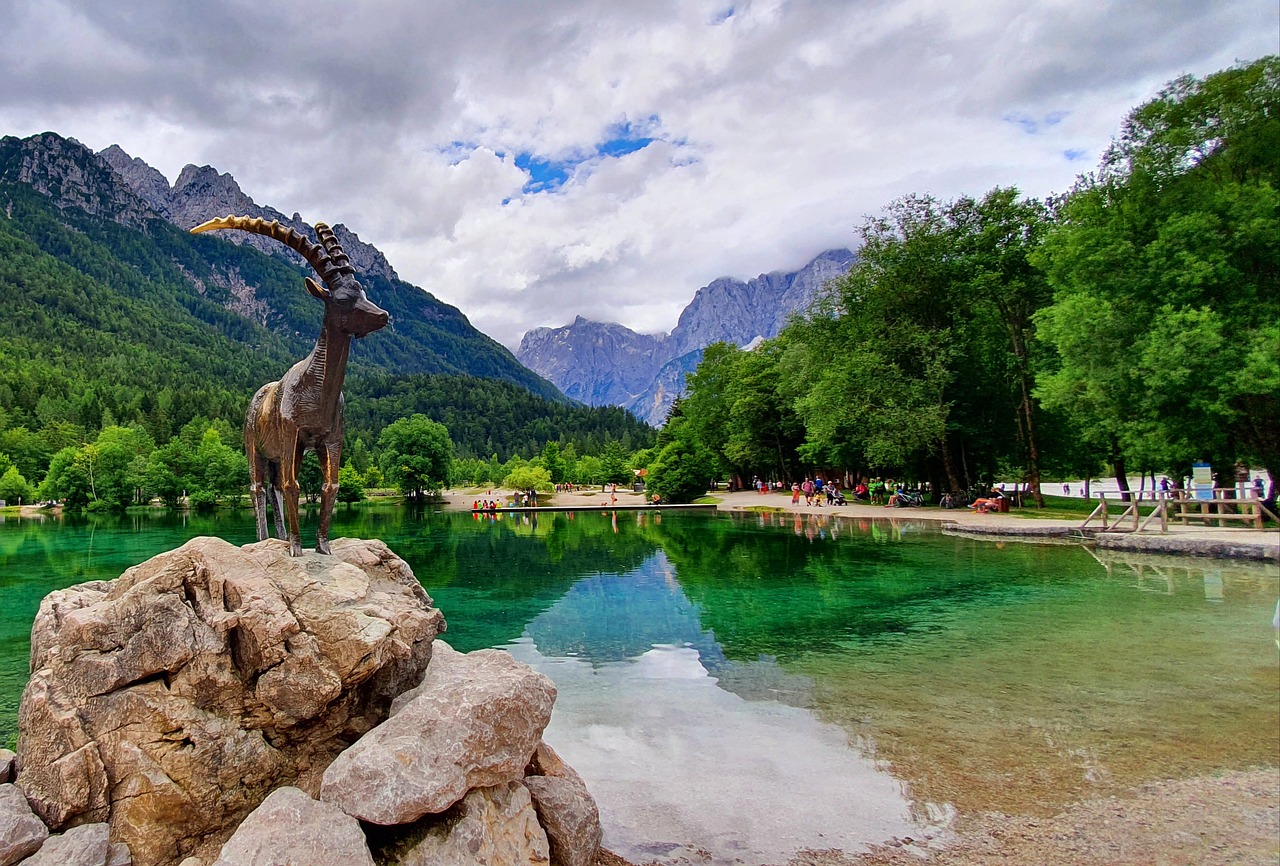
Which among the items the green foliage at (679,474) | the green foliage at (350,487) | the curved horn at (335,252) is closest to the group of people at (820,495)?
the green foliage at (679,474)

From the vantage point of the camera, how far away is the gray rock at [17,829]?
3859mm

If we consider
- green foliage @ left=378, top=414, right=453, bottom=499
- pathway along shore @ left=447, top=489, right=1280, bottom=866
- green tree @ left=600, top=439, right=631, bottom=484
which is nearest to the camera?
pathway along shore @ left=447, top=489, right=1280, bottom=866

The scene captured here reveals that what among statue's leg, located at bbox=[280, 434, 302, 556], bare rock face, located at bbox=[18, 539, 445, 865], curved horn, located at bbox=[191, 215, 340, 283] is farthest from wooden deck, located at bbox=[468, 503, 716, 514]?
bare rock face, located at bbox=[18, 539, 445, 865]

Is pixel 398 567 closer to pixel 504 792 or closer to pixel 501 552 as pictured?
pixel 504 792

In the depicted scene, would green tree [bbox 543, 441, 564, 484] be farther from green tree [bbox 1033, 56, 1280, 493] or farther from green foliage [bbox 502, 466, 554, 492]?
green tree [bbox 1033, 56, 1280, 493]

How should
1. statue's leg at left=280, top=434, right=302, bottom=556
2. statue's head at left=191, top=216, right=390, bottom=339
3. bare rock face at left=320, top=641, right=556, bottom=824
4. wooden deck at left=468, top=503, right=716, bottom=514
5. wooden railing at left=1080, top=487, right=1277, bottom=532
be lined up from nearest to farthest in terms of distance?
bare rock face at left=320, top=641, right=556, bottom=824 < statue's head at left=191, top=216, right=390, bottom=339 < statue's leg at left=280, top=434, right=302, bottom=556 < wooden railing at left=1080, top=487, right=1277, bottom=532 < wooden deck at left=468, top=503, right=716, bottom=514

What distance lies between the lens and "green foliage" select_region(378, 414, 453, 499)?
2830 inches

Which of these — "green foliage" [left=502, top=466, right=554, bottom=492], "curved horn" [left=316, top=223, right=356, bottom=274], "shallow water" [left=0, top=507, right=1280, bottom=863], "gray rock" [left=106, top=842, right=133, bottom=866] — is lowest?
"shallow water" [left=0, top=507, right=1280, bottom=863]

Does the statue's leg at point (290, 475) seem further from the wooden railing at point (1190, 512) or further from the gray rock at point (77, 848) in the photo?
the wooden railing at point (1190, 512)

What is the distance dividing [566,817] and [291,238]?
218 inches

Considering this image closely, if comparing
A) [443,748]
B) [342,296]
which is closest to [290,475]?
[342,296]

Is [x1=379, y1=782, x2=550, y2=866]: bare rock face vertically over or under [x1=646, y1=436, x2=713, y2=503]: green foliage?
under

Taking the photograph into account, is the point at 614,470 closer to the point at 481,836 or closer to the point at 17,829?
the point at 481,836

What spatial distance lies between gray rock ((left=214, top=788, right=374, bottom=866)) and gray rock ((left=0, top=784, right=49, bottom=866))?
131 cm
